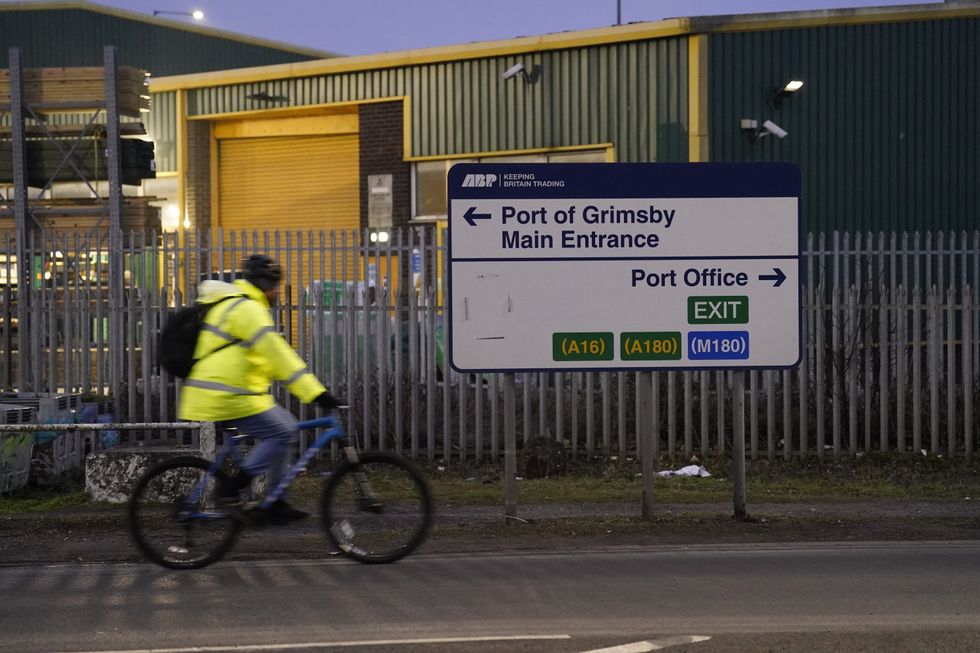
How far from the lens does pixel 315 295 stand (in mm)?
14148

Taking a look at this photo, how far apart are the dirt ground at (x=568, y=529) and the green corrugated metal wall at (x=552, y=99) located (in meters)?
11.4

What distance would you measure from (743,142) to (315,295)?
9989 millimetres

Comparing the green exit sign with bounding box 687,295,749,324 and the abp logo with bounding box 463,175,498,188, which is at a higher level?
the abp logo with bounding box 463,175,498,188

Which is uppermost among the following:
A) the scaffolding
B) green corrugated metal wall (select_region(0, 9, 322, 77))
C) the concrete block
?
green corrugated metal wall (select_region(0, 9, 322, 77))

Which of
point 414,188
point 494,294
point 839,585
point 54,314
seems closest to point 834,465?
point 494,294

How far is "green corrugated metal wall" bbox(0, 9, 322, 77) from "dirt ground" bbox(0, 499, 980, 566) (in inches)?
1077

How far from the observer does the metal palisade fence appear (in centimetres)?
1365

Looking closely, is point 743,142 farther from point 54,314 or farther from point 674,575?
point 674,575

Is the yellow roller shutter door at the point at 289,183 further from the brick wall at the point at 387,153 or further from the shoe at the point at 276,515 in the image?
the shoe at the point at 276,515

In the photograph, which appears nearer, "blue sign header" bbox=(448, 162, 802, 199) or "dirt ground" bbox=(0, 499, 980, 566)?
"dirt ground" bbox=(0, 499, 980, 566)

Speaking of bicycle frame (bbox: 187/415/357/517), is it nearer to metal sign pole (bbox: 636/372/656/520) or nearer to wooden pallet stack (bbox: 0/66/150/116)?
metal sign pole (bbox: 636/372/656/520)

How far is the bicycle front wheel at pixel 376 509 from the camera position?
325 inches

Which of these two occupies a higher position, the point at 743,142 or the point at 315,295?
the point at 743,142

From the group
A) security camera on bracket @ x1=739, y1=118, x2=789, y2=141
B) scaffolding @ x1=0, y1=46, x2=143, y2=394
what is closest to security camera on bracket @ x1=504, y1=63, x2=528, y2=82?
security camera on bracket @ x1=739, y1=118, x2=789, y2=141
